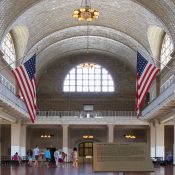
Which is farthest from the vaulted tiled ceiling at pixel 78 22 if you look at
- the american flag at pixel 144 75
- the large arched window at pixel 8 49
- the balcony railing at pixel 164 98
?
the american flag at pixel 144 75

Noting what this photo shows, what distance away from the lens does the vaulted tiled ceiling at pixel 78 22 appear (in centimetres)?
3462

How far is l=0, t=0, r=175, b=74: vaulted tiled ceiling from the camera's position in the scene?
3462 cm

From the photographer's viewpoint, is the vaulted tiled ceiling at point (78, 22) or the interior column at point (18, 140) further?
the interior column at point (18, 140)

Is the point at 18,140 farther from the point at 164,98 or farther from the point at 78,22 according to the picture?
the point at 164,98

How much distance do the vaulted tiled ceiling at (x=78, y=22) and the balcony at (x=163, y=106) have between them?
4356 mm

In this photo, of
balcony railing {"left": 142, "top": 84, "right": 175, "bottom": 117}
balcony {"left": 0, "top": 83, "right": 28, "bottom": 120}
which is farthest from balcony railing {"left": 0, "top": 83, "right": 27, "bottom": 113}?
balcony railing {"left": 142, "top": 84, "right": 175, "bottom": 117}

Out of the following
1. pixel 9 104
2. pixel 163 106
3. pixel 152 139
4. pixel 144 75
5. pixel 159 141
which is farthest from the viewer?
pixel 152 139

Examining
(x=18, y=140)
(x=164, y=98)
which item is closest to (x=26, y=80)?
A: (x=164, y=98)

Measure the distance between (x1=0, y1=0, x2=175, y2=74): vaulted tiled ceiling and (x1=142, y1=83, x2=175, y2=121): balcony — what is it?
14.3ft

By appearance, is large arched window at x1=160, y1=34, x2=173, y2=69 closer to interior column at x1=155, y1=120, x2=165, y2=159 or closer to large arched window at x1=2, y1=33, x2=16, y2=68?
interior column at x1=155, y1=120, x2=165, y2=159

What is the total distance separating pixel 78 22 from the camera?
45.2 meters

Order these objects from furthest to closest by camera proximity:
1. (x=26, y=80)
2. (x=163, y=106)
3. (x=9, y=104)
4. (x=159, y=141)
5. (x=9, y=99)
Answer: (x=159, y=141)
(x=9, y=99)
(x=163, y=106)
(x=9, y=104)
(x=26, y=80)

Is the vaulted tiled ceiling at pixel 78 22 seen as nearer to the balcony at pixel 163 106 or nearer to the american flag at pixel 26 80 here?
the balcony at pixel 163 106

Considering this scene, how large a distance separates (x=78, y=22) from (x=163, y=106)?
493 inches
